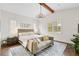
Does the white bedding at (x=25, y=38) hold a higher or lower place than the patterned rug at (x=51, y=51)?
higher

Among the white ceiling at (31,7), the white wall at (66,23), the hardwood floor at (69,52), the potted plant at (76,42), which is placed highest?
the white ceiling at (31,7)

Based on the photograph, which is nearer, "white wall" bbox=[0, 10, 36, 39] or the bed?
"white wall" bbox=[0, 10, 36, 39]

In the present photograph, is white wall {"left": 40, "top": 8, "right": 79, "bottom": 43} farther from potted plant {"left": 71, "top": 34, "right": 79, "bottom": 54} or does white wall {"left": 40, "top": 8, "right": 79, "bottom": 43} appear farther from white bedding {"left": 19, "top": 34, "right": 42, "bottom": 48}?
white bedding {"left": 19, "top": 34, "right": 42, "bottom": 48}

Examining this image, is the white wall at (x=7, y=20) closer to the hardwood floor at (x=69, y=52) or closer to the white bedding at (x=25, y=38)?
the white bedding at (x=25, y=38)

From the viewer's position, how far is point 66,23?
6.33 feet

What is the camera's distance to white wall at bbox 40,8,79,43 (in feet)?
6.19

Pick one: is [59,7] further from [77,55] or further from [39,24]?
[77,55]

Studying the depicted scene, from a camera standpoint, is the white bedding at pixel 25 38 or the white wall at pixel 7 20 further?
the white bedding at pixel 25 38

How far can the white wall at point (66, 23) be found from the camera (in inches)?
74.3

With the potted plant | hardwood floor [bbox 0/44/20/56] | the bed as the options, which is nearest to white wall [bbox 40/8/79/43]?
the potted plant

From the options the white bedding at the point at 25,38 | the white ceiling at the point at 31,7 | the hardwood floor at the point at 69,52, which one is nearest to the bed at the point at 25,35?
the white bedding at the point at 25,38

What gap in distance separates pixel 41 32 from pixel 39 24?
6.3 inches

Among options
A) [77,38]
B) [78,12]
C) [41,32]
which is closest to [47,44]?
[41,32]

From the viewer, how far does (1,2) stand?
190 cm
